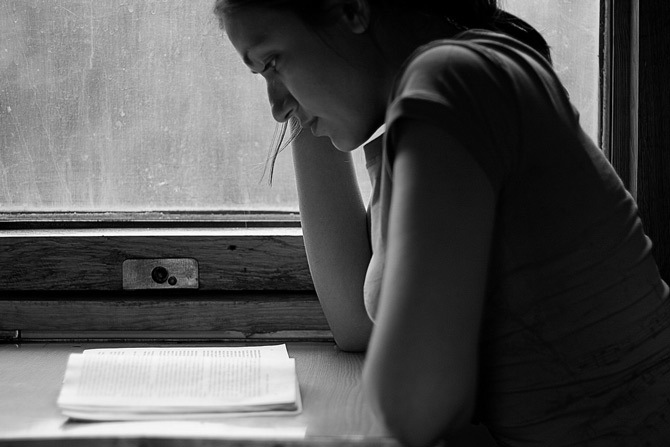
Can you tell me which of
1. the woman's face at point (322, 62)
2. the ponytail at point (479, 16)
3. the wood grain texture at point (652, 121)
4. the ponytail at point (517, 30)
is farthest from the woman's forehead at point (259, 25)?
the wood grain texture at point (652, 121)

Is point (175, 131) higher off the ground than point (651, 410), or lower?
lower

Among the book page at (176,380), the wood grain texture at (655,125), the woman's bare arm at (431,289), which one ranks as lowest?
the book page at (176,380)

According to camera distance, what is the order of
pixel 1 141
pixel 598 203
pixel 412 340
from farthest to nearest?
pixel 1 141 → pixel 598 203 → pixel 412 340

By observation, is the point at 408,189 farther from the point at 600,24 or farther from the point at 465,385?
the point at 600,24

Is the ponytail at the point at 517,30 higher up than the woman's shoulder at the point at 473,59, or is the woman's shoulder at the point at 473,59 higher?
the woman's shoulder at the point at 473,59

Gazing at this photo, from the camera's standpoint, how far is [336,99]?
96cm

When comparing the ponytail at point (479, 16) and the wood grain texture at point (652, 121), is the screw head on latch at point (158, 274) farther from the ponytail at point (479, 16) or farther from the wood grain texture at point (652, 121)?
the wood grain texture at point (652, 121)

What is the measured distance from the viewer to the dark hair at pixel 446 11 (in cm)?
93

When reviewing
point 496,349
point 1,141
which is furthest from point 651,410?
point 1,141

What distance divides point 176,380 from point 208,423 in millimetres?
145

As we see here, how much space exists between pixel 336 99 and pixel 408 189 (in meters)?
0.30

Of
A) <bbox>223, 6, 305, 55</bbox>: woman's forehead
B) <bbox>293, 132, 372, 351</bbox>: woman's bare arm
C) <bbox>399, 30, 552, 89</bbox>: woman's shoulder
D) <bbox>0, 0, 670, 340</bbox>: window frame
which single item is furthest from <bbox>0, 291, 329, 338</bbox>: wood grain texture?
<bbox>399, 30, 552, 89</bbox>: woman's shoulder

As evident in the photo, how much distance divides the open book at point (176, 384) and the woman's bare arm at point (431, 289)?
0.95 ft

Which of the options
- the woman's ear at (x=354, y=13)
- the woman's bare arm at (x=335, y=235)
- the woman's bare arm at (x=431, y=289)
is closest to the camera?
the woman's bare arm at (x=431, y=289)
